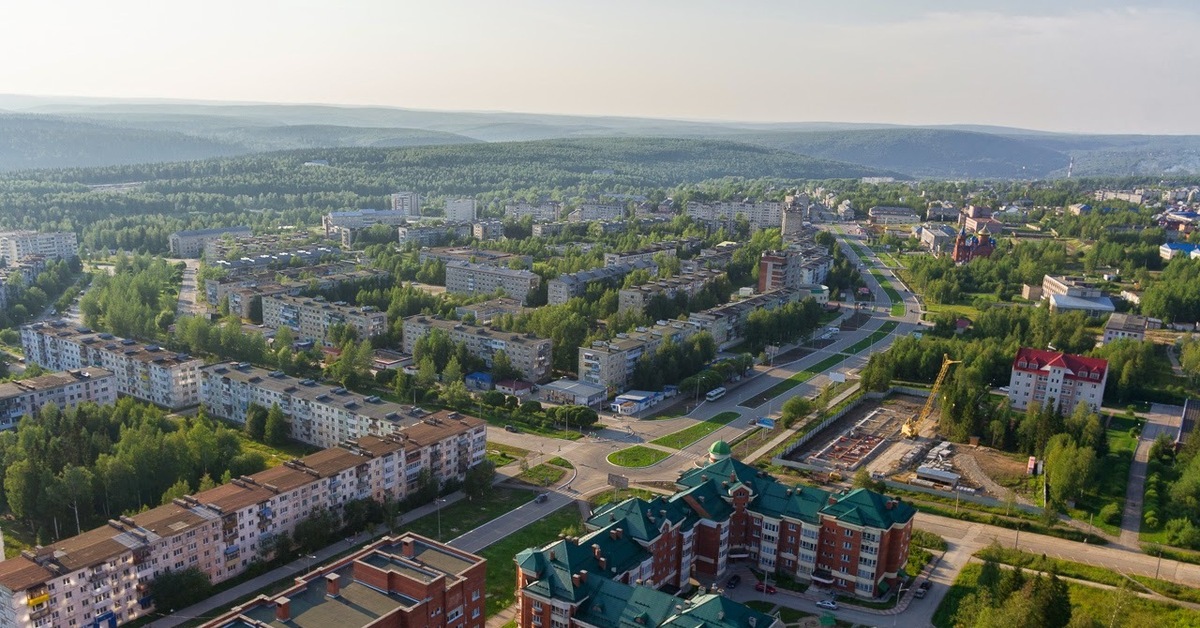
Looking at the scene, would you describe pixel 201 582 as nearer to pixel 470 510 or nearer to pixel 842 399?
pixel 470 510

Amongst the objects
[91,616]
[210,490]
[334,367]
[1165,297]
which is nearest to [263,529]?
[210,490]

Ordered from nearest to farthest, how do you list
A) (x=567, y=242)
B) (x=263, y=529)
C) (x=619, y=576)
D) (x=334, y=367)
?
(x=619, y=576), (x=263, y=529), (x=334, y=367), (x=567, y=242)

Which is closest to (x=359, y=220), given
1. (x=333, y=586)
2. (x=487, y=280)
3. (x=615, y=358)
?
(x=487, y=280)

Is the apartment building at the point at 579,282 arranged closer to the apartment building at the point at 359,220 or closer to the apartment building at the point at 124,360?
the apartment building at the point at 124,360

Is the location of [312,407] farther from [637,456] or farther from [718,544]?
[718,544]

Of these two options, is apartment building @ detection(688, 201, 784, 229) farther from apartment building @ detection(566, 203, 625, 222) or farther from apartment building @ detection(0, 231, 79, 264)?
apartment building @ detection(0, 231, 79, 264)

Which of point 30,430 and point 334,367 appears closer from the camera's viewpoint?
point 30,430
